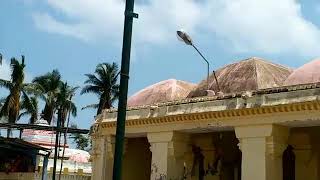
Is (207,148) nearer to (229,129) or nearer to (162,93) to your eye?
(229,129)

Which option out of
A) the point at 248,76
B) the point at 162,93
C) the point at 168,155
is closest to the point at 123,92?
the point at 168,155

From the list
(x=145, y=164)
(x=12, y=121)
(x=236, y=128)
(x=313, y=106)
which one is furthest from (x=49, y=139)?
(x=313, y=106)

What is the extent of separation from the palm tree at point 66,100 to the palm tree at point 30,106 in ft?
9.23

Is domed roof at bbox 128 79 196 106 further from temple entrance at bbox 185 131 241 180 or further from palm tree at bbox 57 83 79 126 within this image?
palm tree at bbox 57 83 79 126

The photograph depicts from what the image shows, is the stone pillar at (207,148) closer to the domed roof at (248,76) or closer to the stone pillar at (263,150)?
the domed roof at (248,76)

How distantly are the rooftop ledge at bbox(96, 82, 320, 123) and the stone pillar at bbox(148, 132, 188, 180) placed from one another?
87 centimetres

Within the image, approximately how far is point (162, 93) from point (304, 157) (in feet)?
28.1

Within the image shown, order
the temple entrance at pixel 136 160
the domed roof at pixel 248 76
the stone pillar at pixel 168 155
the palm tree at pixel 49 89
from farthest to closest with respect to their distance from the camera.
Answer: the palm tree at pixel 49 89, the temple entrance at pixel 136 160, the domed roof at pixel 248 76, the stone pillar at pixel 168 155

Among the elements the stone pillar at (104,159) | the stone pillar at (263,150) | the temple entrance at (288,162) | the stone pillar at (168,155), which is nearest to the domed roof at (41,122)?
the stone pillar at (104,159)

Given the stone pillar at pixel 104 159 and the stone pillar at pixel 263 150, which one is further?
the stone pillar at pixel 104 159

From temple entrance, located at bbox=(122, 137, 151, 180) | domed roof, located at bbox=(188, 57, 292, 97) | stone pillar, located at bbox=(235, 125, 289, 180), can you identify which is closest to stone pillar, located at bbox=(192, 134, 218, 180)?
domed roof, located at bbox=(188, 57, 292, 97)

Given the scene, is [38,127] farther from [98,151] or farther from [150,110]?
[150,110]

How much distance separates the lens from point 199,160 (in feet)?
63.4

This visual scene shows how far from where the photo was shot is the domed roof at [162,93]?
23.2m
